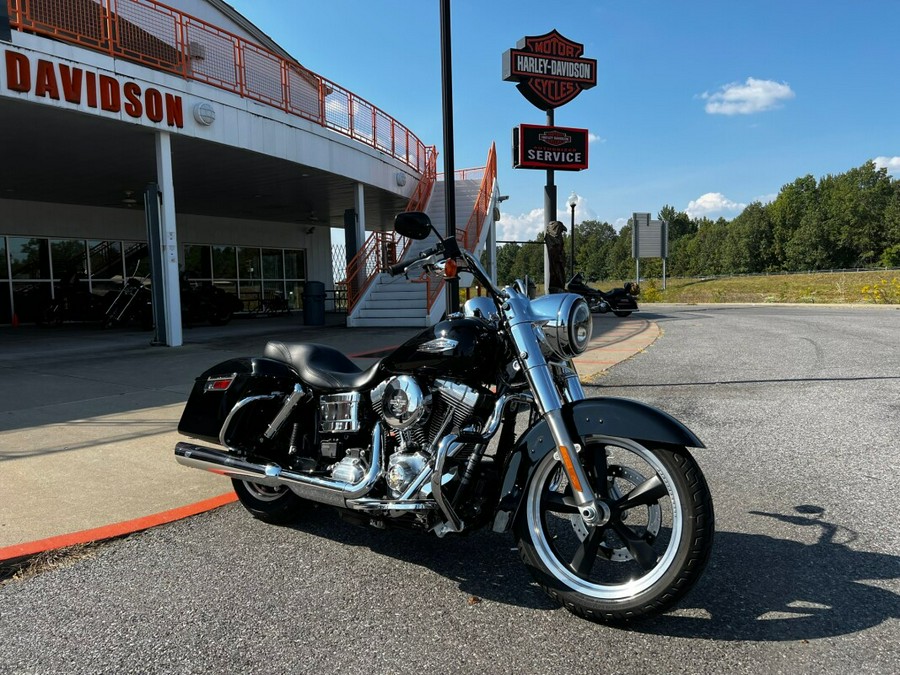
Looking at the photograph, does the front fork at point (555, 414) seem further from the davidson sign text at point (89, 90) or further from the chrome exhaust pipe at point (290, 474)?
the davidson sign text at point (89, 90)

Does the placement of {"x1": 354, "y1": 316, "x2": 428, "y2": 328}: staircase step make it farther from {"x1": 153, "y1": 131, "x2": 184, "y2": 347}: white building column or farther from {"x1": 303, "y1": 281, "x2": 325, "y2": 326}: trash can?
{"x1": 153, "y1": 131, "x2": 184, "y2": 347}: white building column

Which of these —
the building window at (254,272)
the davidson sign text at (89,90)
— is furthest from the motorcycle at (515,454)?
the building window at (254,272)

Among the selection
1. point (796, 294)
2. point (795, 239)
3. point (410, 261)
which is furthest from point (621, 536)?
point (795, 239)

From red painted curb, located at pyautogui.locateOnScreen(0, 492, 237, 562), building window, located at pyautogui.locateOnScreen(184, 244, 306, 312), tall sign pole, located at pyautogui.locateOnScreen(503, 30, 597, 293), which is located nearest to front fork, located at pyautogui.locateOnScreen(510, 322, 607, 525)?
red painted curb, located at pyautogui.locateOnScreen(0, 492, 237, 562)

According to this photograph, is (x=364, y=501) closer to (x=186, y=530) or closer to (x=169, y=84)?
(x=186, y=530)

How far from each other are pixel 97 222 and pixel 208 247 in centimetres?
407

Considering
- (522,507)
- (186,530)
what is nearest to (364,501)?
(522,507)

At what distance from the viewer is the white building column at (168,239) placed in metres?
11.7

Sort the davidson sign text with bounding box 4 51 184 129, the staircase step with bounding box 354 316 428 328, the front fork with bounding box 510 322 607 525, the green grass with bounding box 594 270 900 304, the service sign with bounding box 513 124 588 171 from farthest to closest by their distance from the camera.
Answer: the green grass with bounding box 594 270 900 304 < the service sign with bounding box 513 124 588 171 < the staircase step with bounding box 354 316 428 328 < the davidson sign text with bounding box 4 51 184 129 < the front fork with bounding box 510 322 607 525

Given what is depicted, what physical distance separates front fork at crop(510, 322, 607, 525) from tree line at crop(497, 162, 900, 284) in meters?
67.3

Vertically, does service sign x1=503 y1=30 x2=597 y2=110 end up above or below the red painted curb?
above

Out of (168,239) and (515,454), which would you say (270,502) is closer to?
(515,454)

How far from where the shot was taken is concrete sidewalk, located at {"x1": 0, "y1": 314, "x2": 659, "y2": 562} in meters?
3.48

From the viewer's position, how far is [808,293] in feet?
104
